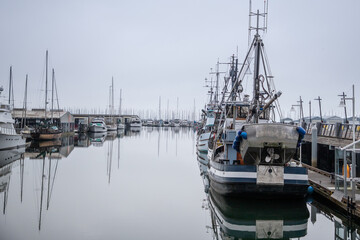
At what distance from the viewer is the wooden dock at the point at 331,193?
12.7 metres

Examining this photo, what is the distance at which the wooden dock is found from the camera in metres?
12.7

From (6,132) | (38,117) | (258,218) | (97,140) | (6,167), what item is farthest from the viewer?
(38,117)

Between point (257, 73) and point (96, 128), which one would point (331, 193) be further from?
point (96, 128)

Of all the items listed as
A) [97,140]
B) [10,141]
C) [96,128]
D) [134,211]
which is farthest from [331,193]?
[96,128]

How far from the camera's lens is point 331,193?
15.1 m

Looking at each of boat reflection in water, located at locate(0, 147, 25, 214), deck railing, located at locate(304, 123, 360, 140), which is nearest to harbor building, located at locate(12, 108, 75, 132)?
boat reflection in water, located at locate(0, 147, 25, 214)

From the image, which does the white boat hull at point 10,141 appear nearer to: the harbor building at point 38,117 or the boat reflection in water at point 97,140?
the boat reflection in water at point 97,140

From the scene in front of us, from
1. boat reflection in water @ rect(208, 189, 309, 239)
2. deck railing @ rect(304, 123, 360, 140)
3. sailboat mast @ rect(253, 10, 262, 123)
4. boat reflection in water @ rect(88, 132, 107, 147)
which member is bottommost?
boat reflection in water @ rect(208, 189, 309, 239)

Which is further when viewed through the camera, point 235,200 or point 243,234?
point 235,200

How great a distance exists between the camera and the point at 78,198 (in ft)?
56.4

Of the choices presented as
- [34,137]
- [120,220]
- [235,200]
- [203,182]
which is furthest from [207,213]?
[34,137]

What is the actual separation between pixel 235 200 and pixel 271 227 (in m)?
3.60

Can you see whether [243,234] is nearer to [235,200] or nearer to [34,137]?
[235,200]

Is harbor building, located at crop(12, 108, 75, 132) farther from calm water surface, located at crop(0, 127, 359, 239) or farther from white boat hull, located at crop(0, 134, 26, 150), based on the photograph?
calm water surface, located at crop(0, 127, 359, 239)
